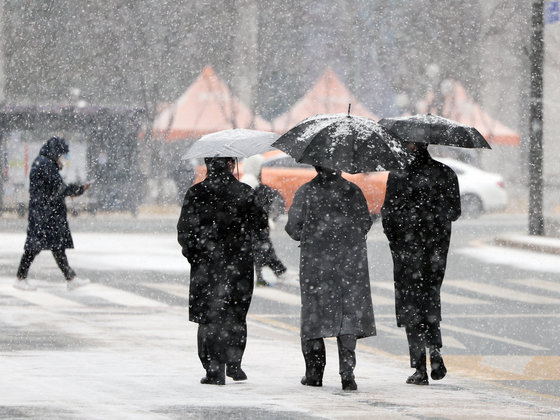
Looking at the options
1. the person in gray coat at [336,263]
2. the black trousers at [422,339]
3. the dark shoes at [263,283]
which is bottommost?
the dark shoes at [263,283]

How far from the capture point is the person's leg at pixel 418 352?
9039 mm

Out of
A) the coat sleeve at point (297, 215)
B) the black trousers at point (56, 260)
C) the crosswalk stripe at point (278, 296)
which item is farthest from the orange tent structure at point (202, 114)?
the coat sleeve at point (297, 215)

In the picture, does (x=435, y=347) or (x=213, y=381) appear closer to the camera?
(x=213, y=381)

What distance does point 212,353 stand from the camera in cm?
887

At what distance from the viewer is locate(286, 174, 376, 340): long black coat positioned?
860cm

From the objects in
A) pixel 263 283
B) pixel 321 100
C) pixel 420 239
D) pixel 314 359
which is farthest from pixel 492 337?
pixel 321 100

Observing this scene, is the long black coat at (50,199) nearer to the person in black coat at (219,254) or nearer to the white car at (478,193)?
the person in black coat at (219,254)

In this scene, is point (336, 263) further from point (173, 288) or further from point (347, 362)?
point (173, 288)

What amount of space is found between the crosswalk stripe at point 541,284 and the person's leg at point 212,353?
8026mm

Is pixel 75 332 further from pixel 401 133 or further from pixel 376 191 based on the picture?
pixel 376 191

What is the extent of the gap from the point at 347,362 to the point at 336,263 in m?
0.62

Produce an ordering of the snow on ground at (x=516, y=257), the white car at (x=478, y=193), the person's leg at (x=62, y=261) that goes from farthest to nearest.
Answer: the white car at (x=478, y=193), the snow on ground at (x=516, y=257), the person's leg at (x=62, y=261)

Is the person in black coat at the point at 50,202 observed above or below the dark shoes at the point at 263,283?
above

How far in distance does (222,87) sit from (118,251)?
67.0ft
